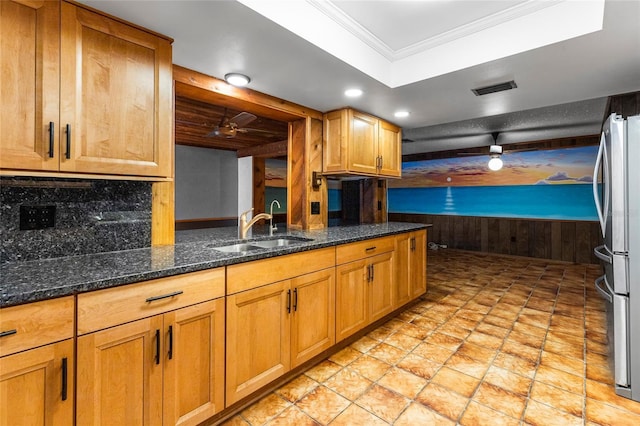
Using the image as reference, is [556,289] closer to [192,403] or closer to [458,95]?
[458,95]

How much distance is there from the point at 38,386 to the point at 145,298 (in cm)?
41

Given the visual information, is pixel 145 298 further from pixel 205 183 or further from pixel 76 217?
pixel 205 183

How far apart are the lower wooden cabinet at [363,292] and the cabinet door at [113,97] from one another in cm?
150

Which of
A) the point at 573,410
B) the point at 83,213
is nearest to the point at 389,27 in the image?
the point at 83,213

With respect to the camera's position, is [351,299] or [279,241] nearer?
[351,299]

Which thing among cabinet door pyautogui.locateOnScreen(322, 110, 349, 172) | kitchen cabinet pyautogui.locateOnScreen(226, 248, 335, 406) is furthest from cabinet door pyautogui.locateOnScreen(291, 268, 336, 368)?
cabinet door pyautogui.locateOnScreen(322, 110, 349, 172)

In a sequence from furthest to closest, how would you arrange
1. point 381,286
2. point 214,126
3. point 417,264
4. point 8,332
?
point 214,126, point 417,264, point 381,286, point 8,332

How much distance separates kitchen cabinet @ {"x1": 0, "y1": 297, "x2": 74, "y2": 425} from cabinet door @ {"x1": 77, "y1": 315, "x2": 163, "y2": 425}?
0.15ft

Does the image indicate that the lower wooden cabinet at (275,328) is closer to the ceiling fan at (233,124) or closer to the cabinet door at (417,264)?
the cabinet door at (417,264)

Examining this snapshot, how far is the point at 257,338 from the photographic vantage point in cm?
174

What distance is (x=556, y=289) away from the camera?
4.04m

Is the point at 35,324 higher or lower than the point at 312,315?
higher

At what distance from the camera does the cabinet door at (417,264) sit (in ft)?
10.7

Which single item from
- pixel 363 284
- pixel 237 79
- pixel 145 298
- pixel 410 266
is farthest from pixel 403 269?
pixel 145 298
